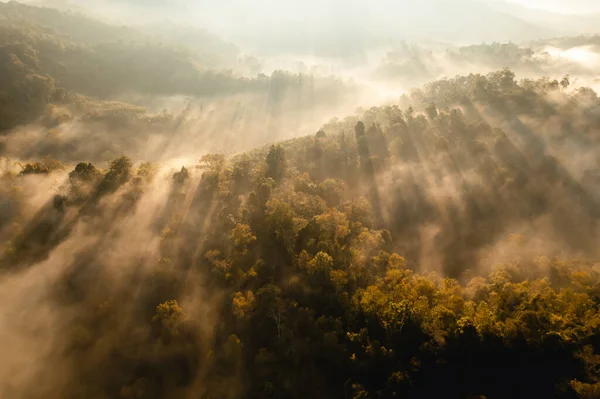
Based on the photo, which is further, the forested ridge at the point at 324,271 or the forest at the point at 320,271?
the forest at the point at 320,271

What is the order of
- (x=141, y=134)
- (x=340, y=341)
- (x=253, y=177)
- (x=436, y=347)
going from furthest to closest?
(x=141, y=134), (x=253, y=177), (x=340, y=341), (x=436, y=347)

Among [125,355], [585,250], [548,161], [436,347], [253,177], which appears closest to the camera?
[436,347]

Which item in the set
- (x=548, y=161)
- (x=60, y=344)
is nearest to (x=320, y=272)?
(x=60, y=344)

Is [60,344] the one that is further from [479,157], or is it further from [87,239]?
[479,157]

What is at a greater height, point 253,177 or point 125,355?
point 253,177

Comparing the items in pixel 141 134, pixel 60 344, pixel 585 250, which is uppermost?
pixel 60 344

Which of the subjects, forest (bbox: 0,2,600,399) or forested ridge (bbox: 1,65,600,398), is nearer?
forested ridge (bbox: 1,65,600,398)

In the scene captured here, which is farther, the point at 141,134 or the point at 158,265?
the point at 141,134

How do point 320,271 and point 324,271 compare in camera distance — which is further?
point 320,271
